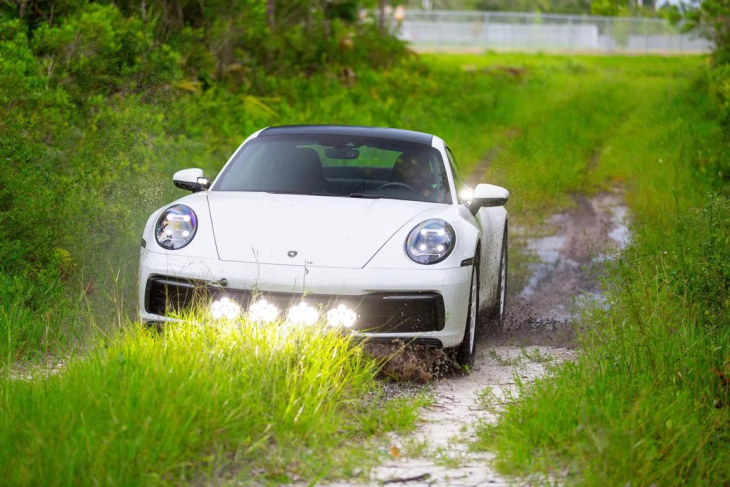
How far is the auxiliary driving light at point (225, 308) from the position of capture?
18.8 feet

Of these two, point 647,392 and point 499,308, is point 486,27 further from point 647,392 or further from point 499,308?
point 647,392

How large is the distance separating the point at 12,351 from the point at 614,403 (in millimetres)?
3291

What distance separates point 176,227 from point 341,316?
1.16 metres

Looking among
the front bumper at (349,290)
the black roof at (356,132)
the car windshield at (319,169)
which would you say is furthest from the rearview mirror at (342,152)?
the front bumper at (349,290)

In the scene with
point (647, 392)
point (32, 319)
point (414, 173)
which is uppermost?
point (414, 173)

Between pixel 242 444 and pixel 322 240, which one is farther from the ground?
pixel 322 240

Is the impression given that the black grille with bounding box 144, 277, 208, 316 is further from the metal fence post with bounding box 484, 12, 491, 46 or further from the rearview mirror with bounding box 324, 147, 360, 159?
the metal fence post with bounding box 484, 12, 491, 46

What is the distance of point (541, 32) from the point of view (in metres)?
62.8

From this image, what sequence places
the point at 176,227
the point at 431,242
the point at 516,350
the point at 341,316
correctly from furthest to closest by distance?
the point at 516,350 < the point at 176,227 < the point at 431,242 < the point at 341,316

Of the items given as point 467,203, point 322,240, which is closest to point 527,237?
point 467,203

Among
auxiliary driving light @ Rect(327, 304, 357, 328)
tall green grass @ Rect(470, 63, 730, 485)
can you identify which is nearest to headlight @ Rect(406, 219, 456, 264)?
auxiliary driving light @ Rect(327, 304, 357, 328)

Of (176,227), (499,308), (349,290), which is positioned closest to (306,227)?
(349,290)

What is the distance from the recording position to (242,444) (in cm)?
450

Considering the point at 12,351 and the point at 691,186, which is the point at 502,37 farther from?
the point at 12,351
